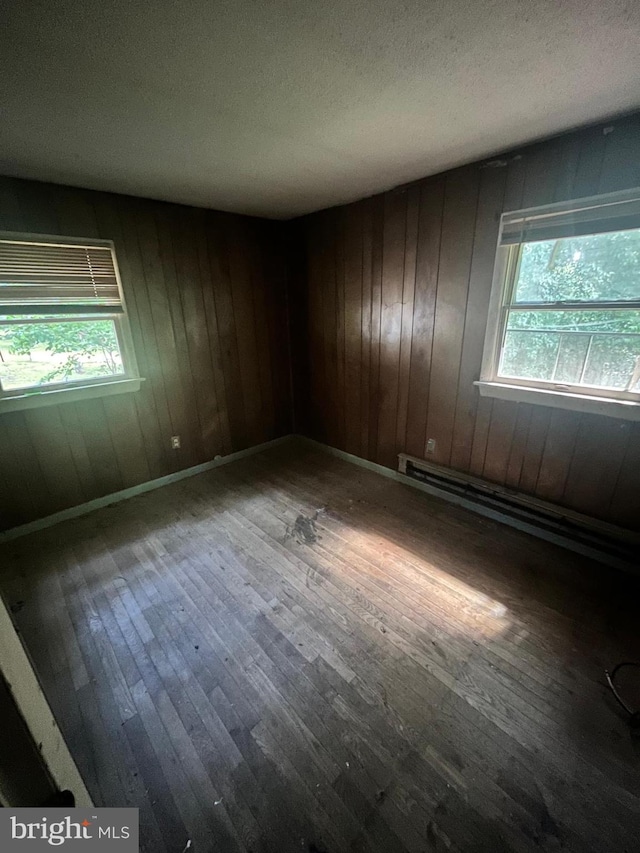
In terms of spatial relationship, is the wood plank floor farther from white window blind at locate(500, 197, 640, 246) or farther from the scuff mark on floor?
white window blind at locate(500, 197, 640, 246)

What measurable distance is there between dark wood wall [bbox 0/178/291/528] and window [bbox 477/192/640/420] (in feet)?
7.21

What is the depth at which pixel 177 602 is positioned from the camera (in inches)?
73.1

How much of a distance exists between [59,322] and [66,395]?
0.52 metres

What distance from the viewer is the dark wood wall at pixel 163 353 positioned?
2.37 meters

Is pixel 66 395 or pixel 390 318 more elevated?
pixel 390 318

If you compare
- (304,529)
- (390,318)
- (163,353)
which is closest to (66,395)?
(163,353)

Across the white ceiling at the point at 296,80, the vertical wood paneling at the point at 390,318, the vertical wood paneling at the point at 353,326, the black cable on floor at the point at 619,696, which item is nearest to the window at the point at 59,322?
the white ceiling at the point at 296,80

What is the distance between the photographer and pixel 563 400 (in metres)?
2.02

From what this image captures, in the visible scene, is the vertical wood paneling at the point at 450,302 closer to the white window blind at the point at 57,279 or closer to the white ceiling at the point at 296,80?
the white ceiling at the point at 296,80

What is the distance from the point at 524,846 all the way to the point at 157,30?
2687 millimetres

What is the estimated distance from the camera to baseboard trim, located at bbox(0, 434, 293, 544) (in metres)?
2.46

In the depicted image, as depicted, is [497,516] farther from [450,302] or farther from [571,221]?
[571,221]

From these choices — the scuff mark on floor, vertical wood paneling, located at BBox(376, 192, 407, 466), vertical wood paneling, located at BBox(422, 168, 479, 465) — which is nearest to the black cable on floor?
vertical wood paneling, located at BBox(422, 168, 479, 465)

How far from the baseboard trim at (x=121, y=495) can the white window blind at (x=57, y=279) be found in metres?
1.48
